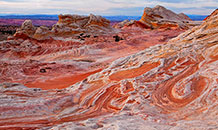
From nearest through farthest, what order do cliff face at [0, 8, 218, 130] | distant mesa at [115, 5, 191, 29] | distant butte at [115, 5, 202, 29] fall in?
1. cliff face at [0, 8, 218, 130]
2. distant butte at [115, 5, 202, 29]
3. distant mesa at [115, 5, 191, 29]

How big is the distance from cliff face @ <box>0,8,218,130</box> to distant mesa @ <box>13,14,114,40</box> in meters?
15.6

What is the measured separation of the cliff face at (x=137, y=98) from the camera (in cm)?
382

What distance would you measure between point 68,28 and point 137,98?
1923cm

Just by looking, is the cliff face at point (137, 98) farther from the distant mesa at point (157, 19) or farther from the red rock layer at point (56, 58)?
the distant mesa at point (157, 19)

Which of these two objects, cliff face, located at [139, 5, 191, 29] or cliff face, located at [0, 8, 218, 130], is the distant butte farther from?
cliff face, located at [0, 8, 218, 130]

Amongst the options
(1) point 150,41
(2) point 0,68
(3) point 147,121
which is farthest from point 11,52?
(3) point 147,121

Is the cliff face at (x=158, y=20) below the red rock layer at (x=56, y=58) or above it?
above

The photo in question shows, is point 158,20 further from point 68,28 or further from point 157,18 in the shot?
point 68,28

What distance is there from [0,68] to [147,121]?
1077 centimetres

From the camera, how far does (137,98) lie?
480 cm

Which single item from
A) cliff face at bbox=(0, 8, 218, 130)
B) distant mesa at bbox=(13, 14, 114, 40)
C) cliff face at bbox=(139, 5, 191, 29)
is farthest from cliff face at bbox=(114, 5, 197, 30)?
cliff face at bbox=(0, 8, 218, 130)

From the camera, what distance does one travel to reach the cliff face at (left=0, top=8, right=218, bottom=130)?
12.5ft

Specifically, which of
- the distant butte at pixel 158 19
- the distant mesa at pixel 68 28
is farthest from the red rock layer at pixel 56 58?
the distant butte at pixel 158 19

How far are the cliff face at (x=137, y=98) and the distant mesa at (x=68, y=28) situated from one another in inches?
616
